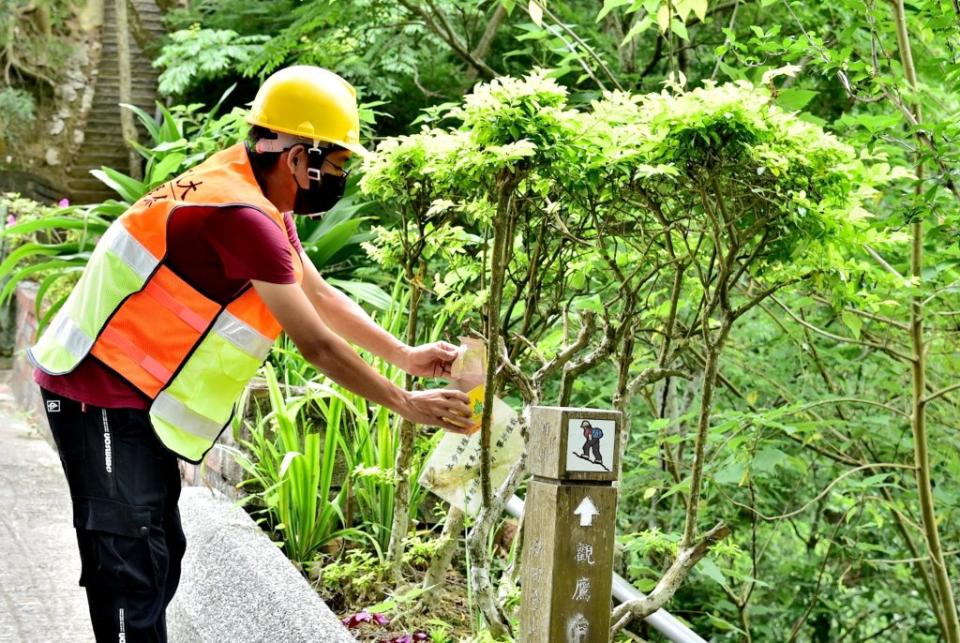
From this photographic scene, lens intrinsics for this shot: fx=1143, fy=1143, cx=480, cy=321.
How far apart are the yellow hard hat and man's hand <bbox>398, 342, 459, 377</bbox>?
609 millimetres

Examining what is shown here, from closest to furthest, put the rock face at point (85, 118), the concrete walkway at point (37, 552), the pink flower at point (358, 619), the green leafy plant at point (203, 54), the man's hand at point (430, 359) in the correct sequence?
the man's hand at point (430, 359) < the pink flower at point (358, 619) < the concrete walkway at point (37, 552) < the green leafy plant at point (203, 54) < the rock face at point (85, 118)

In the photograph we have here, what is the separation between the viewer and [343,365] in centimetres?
277

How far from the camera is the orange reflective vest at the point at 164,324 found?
9.16ft

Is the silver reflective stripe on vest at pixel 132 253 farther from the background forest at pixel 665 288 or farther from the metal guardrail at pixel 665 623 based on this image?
the metal guardrail at pixel 665 623

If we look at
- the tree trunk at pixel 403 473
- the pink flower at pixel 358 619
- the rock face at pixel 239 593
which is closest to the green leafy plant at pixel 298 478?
the rock face at pixel 239 593

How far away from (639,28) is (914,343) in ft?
5.00

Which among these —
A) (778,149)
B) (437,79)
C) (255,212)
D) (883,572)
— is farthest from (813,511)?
(255,212)

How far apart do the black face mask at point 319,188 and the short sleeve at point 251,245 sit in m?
0.25

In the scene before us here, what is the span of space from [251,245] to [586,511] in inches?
39.1

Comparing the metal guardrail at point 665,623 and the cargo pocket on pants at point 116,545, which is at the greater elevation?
the cargo pocket on pants at point 116,545

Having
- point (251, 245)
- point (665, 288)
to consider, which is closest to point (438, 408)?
point (251, 245)

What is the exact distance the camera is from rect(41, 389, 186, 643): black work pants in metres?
2.78

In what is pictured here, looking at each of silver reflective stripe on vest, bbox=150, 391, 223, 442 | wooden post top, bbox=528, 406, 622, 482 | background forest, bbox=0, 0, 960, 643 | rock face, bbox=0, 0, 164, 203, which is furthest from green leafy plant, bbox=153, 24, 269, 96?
wooden post top, bbox=528, 406, 622, 482

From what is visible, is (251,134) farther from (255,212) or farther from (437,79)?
(437,79)
